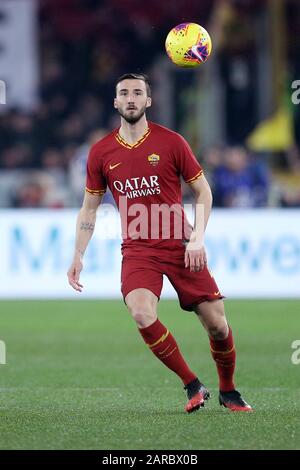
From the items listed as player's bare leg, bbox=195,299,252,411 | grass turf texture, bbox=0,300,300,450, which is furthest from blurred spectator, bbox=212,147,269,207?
player's bare leg, bbox=195,299,252,411

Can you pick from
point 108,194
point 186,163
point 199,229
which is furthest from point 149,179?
point 108,194

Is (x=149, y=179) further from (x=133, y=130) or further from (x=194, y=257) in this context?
(x=194, y=257)

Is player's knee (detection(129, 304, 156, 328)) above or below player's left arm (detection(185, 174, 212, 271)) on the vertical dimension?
below

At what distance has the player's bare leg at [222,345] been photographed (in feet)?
29.3

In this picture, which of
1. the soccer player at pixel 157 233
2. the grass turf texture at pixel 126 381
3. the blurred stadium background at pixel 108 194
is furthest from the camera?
the blurred stadium background at pixel 108 194

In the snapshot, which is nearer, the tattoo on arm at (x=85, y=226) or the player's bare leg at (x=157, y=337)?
the player's bare leg at (x=157, y=337)

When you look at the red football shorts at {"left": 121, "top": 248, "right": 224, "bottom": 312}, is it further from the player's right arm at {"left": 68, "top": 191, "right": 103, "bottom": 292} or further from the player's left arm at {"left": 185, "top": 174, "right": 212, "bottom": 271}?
the player's right arm at {"left": 68, "top": 191, "right": 103, "bottom": 292}

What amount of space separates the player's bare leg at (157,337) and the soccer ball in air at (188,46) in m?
1.65

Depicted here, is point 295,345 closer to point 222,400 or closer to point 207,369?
point 207,369

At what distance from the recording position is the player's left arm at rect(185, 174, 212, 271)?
8773 millimetres

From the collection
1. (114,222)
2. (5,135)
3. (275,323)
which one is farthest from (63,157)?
(275,323)

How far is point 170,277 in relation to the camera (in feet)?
29.6

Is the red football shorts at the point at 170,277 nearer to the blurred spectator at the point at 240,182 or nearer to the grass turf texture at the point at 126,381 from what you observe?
the grass turf texture at the point at 126,381

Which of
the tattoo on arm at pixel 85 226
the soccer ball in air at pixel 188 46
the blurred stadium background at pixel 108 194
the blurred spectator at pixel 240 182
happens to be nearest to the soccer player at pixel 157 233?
the tattoo on arm at pixel 85 226
